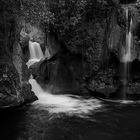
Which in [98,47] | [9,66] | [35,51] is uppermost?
[35,51]

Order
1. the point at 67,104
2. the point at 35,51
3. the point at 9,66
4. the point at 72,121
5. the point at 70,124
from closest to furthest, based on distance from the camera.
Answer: the point at 70,124 < the point at 72,121 < the point at 9,66 < the point at 67,104 < the point at 35,51

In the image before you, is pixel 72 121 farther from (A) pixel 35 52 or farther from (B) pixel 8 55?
(A) pixel 35 52

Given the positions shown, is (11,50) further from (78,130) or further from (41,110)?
(78,130)

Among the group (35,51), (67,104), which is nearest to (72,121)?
(67,104)

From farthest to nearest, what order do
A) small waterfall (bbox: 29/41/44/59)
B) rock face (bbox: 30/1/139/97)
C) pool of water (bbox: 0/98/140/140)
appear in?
small waterfall (bbox: 29/41/44/59) < rock face (bbox: 30/1/139/97) < pool of water (bbox: 0/98/140/140)

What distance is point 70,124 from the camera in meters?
10.2

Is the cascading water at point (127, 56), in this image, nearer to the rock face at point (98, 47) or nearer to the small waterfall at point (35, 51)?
the rock face at point (98, 47)

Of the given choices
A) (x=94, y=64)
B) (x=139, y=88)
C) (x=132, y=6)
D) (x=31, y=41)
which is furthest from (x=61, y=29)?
(x=31, y=41)

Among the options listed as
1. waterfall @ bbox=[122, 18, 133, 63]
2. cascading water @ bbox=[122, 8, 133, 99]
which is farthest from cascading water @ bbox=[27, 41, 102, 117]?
waterfall @ bbox=[122, 18, 133, 63]

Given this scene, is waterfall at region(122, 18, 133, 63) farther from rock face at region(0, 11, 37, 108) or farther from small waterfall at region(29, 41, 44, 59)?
small waterfall at region(29, 41, 44, 59)

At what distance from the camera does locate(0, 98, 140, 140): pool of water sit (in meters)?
9.05

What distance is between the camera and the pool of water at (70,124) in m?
9.05

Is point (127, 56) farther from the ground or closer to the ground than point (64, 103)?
farther from the ground

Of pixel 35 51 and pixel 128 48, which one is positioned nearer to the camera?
pixel 128 48
